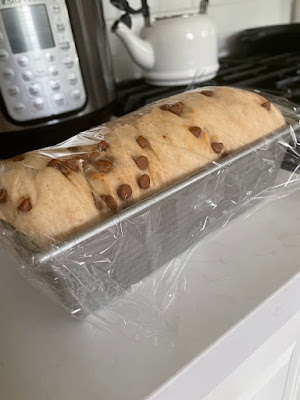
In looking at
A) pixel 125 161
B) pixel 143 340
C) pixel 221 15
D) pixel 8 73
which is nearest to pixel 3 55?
pixel 8 73

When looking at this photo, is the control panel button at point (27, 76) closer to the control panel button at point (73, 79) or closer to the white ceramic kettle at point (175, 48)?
the control panel button at point (73, 79)

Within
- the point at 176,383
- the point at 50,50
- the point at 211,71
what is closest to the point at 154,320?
the point at 176,383

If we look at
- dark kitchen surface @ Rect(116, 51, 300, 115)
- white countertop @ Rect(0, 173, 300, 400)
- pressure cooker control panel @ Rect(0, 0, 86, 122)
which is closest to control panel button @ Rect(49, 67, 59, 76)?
A: pressure cooker control panel @ Rect(0, 0, 86, 122)

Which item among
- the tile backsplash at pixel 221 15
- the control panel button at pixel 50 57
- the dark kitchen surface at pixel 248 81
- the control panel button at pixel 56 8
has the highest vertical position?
the control panel button at pixel 56 8

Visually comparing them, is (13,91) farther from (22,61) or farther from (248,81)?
(248,81)

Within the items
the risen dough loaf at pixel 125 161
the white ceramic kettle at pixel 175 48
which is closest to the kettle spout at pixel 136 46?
the white ceramic kettle at pixel 175 48

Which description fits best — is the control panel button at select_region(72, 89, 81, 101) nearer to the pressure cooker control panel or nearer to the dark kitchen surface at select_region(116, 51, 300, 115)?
the pressure cooker control panel
